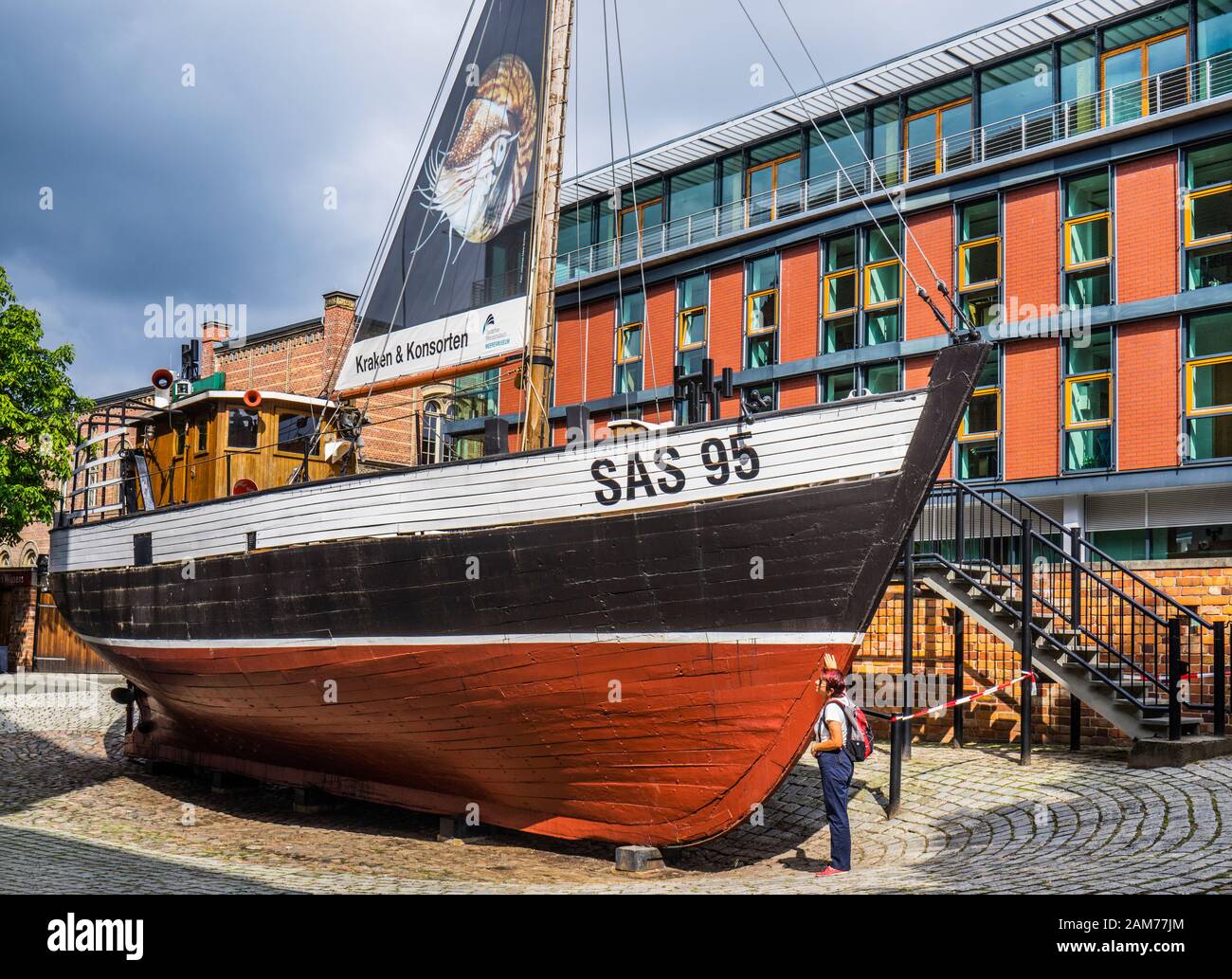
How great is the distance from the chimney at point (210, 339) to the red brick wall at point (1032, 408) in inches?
1152

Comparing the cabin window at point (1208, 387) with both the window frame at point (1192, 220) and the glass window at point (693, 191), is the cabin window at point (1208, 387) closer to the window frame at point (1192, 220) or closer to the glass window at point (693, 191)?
the window frame at point (1192, 220)

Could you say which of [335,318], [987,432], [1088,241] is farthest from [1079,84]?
[335,318]

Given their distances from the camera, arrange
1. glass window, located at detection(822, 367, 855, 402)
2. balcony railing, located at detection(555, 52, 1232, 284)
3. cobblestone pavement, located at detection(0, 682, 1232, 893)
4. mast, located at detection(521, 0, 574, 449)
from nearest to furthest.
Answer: cobblestone pavement, located at detection(0, 682, 1232, 893), mast, located at detection(521, 0, 574, 449), balcony railing, located at detection(555, 52, 1232, 284), glass window, located at detection(822, 367, 855, 402)

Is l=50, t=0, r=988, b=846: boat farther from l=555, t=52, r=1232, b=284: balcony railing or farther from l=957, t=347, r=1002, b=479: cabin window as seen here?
l=957, t=347, r=1002, b=479: cabin window

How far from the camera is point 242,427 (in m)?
15.1

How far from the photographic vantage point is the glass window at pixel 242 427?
593 inches

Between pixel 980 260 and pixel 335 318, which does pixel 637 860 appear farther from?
pixel 335 318

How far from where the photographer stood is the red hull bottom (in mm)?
8875

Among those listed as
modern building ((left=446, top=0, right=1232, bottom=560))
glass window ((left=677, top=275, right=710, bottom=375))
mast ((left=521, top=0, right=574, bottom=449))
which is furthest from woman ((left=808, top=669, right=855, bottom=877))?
glass window ((left=677, top=275, right=710, bottom=375))

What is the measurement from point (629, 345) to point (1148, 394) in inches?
484

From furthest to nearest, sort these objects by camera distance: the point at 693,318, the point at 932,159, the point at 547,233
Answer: the point at 693,318, the point at 932,159, the point at 547,233

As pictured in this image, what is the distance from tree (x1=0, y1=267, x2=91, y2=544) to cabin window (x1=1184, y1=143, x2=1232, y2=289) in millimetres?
26349

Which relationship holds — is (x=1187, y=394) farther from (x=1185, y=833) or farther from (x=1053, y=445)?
(x=1185, y=833)

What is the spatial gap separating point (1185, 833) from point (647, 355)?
65.7ft
